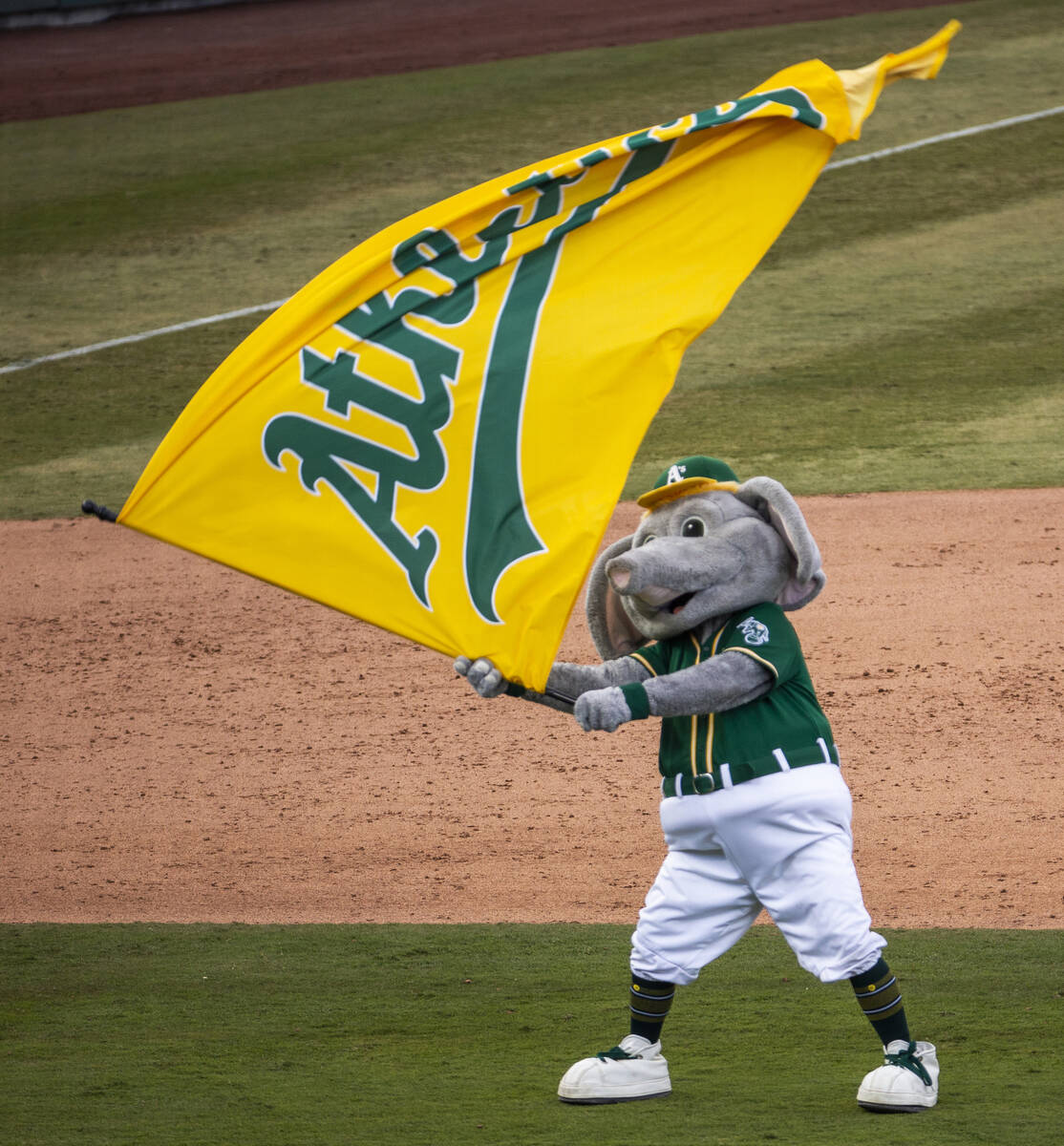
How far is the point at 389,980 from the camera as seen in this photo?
15.7 ft

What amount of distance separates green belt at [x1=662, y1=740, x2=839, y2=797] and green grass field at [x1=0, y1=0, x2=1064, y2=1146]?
2.29ft

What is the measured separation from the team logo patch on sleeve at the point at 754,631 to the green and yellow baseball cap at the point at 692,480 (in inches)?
14.7

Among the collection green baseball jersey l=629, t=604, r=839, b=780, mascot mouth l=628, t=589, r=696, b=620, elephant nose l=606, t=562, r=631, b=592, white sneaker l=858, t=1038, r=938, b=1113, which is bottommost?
white sneaker l=858, t=1038, r=938, b=1113

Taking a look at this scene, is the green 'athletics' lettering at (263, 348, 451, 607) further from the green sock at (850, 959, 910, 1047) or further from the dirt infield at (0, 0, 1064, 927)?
the dirt infield at (0, 0, 1064, 927)

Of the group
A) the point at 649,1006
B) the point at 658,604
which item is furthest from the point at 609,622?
the point at 649,1006

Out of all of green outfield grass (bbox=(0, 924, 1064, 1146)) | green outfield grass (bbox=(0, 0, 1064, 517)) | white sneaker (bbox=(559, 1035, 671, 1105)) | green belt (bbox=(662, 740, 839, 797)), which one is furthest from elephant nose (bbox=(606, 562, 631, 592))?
green outfield grass (bbox=(0, 0, 1064, 517))

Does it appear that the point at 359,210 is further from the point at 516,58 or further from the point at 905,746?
the point at 905,746

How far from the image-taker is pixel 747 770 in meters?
3.84

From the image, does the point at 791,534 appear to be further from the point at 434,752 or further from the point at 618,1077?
the point at 434,752

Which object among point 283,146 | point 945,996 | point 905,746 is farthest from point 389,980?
point 283,146

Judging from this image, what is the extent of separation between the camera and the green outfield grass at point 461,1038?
3.64 meters

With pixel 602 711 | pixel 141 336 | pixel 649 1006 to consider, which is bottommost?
pixel 649 1006

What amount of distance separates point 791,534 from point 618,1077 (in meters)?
1.32

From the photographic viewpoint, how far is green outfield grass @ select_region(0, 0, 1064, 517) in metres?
10.8
